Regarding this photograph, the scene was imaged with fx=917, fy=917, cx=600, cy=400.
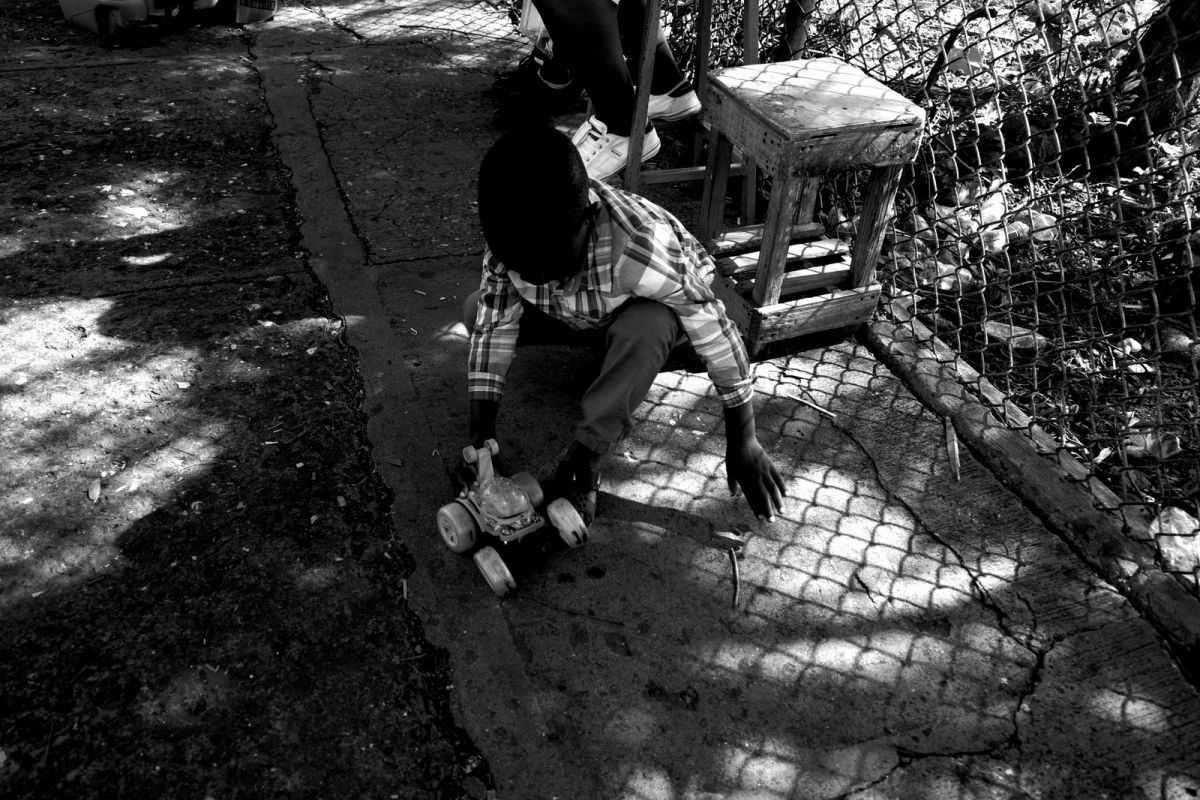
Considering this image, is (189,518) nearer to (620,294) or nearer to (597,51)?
(620,294)

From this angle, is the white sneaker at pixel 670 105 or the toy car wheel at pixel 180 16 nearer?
the white sneaker at pixel 670 105

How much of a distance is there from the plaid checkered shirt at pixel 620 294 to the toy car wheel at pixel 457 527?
318 millimetres

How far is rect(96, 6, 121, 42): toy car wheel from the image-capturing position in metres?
5.24

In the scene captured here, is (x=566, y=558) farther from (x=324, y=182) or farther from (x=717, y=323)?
(x=324, y=182)

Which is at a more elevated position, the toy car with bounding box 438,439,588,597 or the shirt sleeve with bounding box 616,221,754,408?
the shirt sleeve with bounding box 616,221,754,408

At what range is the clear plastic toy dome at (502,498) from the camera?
7.43ft

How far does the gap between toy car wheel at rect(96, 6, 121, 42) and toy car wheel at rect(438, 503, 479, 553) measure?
450 cm

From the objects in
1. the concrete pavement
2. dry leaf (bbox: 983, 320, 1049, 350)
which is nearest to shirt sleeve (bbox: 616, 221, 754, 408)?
the concrete pavement

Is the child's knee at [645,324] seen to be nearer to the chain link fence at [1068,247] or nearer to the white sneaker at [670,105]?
the chain link fence at [1068,247]

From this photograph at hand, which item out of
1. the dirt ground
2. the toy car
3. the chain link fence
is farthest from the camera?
the chain link fence

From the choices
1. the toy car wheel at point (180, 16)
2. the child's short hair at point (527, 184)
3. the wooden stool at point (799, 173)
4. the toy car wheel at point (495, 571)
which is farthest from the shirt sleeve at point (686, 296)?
the toy car wheel at point (180, 16)

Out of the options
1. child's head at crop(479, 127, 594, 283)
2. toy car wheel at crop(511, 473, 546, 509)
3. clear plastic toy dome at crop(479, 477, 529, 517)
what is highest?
child's head at crop(479, 127, 594, 283)

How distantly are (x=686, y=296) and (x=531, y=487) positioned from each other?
63 cm

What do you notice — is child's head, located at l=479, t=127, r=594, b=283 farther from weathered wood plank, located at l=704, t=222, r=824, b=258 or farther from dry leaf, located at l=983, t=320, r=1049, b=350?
dry leaf, located at l=983, t=320, r=1049, b=350
